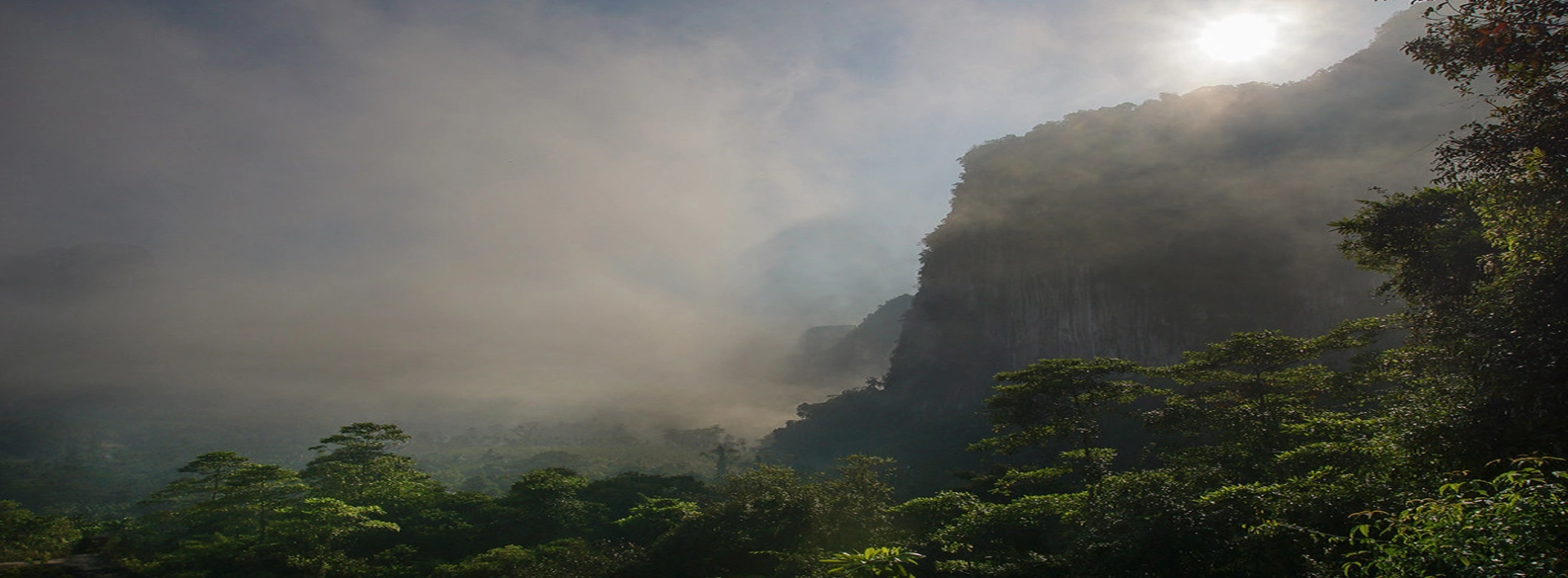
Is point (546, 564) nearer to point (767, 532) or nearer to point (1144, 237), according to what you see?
point (767, 532)

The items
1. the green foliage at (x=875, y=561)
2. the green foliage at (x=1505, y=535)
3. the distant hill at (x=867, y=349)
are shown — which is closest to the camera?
the green foliage at (x=1505, y=535)

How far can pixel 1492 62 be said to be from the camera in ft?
35.1

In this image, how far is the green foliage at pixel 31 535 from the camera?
99.5ft

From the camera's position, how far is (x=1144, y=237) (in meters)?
77.6

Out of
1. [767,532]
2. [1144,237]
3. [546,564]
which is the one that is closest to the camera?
[767,532]

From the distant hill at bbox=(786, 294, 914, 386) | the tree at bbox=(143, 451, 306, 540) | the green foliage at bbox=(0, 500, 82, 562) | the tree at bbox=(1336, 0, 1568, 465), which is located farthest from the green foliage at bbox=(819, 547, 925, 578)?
the distant hill at bbox=(786, 294, 914, 386)

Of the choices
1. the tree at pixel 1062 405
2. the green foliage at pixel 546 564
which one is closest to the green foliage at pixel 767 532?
the green foliage at pixel 546 564

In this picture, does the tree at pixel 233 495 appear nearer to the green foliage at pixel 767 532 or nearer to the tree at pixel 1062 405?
the green foliage at pixel 767 532

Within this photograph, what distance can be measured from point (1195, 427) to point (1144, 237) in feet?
210

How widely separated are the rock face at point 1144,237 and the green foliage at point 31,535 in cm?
6261

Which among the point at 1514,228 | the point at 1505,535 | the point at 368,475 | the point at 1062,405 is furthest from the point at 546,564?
the point at 1514,228

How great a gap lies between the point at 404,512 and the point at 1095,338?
73569mm

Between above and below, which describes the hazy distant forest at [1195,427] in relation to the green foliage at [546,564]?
above

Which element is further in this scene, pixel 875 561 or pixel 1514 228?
pixel 1514 228
